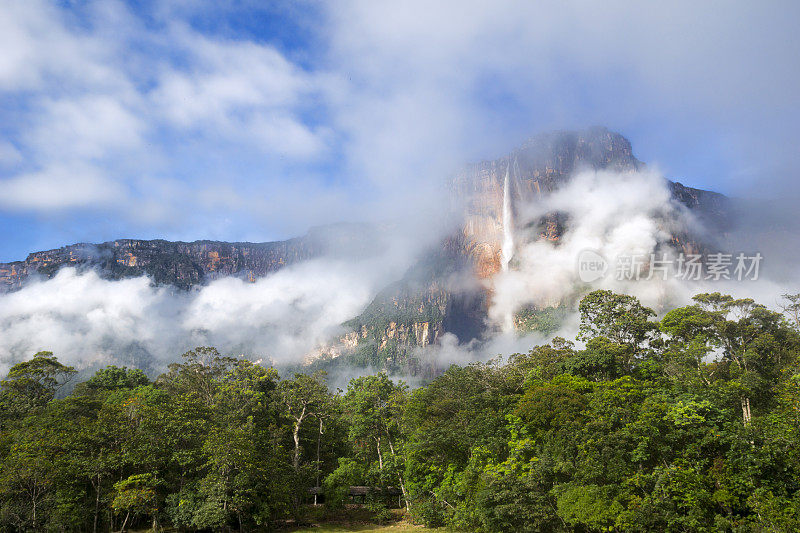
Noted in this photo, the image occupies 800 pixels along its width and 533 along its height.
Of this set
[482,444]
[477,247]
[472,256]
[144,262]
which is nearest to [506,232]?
[477,247]

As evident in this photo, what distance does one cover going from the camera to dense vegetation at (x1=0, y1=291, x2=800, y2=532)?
17.7m

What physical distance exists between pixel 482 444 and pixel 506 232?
383 feet

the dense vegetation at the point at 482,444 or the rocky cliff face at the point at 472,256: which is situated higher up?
the rocky cliff face at the point at 472,256

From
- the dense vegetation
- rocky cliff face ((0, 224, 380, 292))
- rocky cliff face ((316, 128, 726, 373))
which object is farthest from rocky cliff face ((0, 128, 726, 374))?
the dense vegetation

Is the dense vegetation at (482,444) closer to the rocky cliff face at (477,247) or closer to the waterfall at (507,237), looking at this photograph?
the waterfall at (507,237)

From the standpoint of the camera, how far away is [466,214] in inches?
5728

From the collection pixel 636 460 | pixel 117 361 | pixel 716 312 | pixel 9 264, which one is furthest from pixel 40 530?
pixel 9 264

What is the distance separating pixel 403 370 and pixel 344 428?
87.5 metres

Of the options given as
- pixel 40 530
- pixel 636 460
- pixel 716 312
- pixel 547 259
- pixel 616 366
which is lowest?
pixel 40 530

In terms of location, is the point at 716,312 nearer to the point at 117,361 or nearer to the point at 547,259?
the point at 547,259

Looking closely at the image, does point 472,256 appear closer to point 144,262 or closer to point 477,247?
point 477,247

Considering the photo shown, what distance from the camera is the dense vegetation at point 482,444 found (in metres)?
17.7

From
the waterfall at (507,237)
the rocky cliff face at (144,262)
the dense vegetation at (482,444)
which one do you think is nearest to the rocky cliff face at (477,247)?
the waterfall at (507,237)

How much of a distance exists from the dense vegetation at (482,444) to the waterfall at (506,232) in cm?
8925
